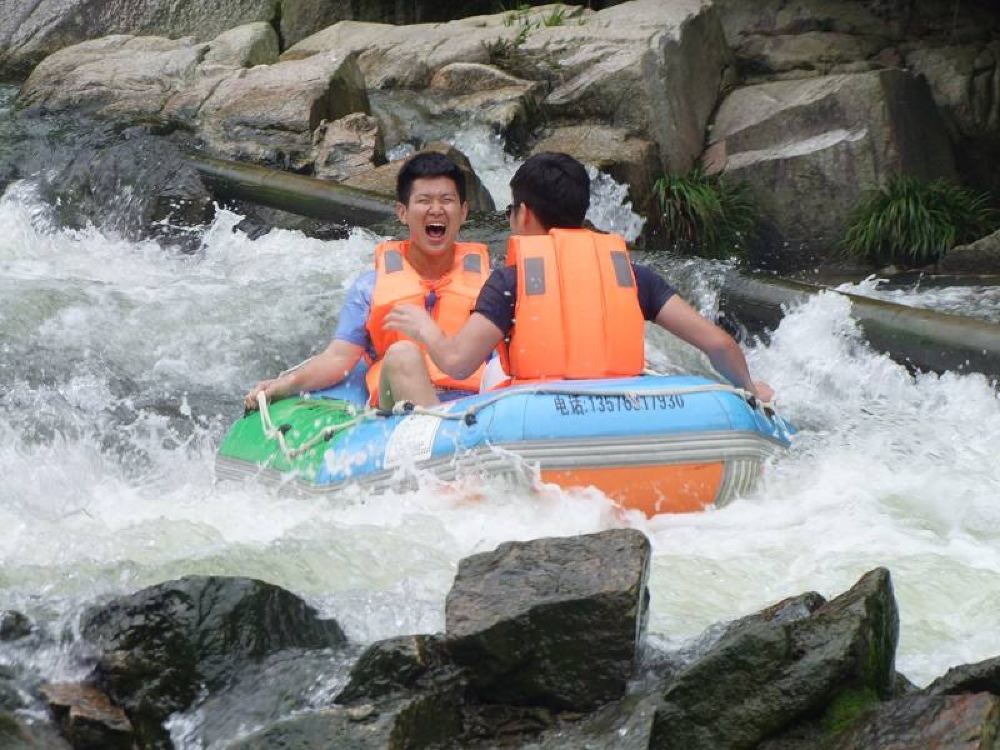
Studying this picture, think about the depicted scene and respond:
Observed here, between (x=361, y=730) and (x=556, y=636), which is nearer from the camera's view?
(x=361, y=730)

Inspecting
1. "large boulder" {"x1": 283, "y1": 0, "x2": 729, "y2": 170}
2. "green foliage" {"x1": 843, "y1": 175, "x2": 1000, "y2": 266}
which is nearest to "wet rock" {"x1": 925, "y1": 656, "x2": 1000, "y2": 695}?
"green foliage" {"x1": 843, "y1": 175, "x2": 1000, "y2": 266}

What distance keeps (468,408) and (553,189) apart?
0.77 m

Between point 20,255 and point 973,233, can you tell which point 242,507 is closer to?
point 20,255

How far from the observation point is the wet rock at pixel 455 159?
8.26 metres

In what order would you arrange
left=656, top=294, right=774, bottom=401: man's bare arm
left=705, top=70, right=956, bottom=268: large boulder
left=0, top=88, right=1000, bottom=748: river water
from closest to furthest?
left=0, top=88, right=1000, bottom=748: river water → left=656, top=294, right=774, bottom=401: man's bare arm → left=705, top=70, right=956, bottom=268: large boulder

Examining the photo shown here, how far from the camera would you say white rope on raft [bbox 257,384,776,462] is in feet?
13.3

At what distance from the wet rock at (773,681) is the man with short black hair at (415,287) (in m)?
2.07

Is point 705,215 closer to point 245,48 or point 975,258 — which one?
point 975,258

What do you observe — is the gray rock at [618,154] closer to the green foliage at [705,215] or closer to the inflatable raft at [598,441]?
the green foliage at [705,215]

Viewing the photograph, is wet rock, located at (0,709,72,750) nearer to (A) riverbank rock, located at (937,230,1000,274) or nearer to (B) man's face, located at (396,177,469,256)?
(B) man's face, located at (396,177,469,256)

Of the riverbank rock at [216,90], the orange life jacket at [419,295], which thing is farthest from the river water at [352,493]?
the riverbank rock at [216,90]

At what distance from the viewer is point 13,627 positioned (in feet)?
10.7

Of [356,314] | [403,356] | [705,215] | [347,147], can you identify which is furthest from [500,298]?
[347,147]

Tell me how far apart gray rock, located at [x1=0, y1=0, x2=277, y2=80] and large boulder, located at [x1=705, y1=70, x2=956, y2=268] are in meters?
5.82
